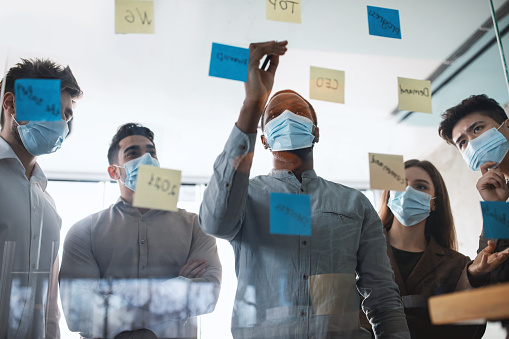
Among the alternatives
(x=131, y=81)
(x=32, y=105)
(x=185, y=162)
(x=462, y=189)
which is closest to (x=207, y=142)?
(x=185, y=162)

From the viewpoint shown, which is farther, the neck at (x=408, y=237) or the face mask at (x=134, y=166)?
the neck at (x=408, y=237)

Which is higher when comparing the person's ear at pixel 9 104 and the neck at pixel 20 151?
the person's ear at pixel 9 104

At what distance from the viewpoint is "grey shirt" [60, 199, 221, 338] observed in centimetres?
94

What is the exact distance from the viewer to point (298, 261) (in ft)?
3.11

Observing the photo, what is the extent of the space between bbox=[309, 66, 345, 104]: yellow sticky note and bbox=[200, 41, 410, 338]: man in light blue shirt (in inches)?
3.0

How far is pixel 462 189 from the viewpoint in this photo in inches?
58.2

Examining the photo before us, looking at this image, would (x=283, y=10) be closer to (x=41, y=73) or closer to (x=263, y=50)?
(x=263, y=50)

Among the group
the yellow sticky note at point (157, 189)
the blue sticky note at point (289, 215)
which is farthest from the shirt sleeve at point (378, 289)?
the yellow sticky note at point (157, 189)

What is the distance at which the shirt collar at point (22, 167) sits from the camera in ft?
3.25

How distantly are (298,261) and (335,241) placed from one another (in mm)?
105

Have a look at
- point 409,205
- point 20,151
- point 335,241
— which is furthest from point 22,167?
point 409,205

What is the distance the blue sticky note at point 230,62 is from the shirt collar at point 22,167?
486mm

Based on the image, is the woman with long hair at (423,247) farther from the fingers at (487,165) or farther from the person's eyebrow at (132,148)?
the person's eyebrow at (132,148)

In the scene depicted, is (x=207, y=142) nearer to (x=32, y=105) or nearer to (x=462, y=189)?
(x=32, y=105)
